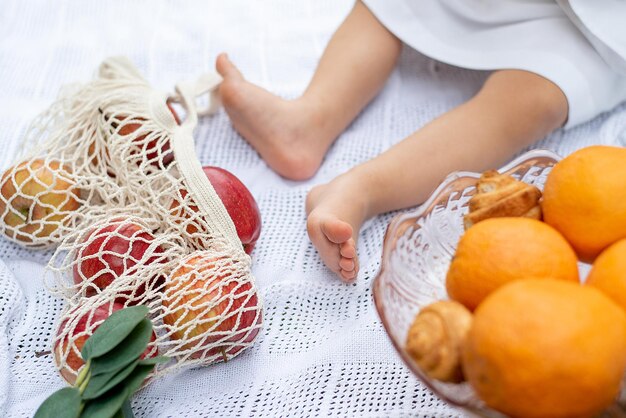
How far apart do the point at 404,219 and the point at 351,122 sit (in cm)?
49

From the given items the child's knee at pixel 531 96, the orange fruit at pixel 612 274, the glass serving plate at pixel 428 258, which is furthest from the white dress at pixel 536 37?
the orange fruit at pixel 612 274

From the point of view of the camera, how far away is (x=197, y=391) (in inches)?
29.0

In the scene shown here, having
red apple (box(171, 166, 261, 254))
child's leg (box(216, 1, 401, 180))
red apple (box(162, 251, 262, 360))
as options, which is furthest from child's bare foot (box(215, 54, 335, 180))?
red apple (box(162, 251, 262, 360))

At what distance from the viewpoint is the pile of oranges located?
0.42 m

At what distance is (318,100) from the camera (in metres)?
1.01

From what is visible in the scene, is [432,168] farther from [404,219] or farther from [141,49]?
[141,49]

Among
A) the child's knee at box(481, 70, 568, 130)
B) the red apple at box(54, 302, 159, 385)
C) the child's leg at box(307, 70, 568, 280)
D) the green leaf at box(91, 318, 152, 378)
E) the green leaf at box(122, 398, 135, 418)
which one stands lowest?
the green leaf at box(122, 398, 135, 418)

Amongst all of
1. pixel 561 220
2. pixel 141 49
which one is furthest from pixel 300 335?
pixel 141 49

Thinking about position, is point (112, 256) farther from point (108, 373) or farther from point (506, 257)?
point (506, 257)

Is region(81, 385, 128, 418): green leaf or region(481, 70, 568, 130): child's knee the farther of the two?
region(481, 70, 568, 130): child's knee

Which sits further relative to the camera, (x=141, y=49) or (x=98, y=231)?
(x=141, y=49)

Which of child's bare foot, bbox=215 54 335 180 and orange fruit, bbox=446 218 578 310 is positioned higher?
orange fruit, bbox=446 218 578 310

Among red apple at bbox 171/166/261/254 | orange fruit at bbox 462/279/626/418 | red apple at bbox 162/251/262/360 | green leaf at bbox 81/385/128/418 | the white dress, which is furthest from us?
the white dress

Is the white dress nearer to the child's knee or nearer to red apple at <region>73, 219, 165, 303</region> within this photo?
the child's knee
